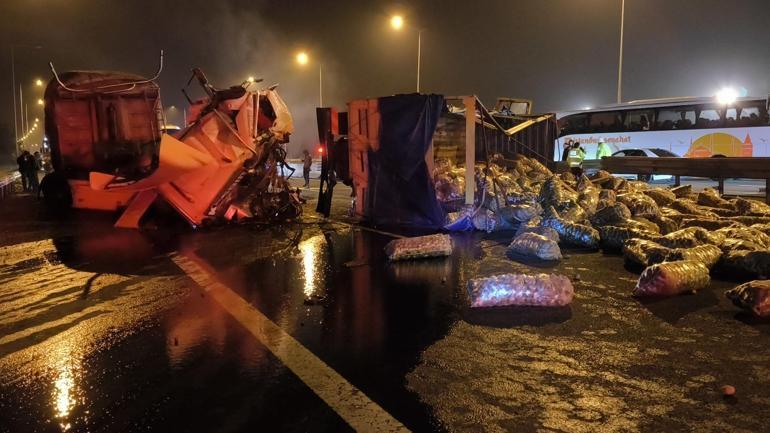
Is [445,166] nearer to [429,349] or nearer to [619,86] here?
[429,349]

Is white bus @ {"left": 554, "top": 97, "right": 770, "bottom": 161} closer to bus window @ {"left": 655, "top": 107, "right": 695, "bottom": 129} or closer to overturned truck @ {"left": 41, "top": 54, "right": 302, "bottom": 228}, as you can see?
bus window @ {"left": 655, "top": 107, "right": 695, "bottom": 129}

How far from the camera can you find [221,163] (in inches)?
350

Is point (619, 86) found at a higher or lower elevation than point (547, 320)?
higher

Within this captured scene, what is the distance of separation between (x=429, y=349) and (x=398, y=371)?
427 mm

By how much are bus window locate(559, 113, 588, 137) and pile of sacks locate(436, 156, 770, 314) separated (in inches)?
584

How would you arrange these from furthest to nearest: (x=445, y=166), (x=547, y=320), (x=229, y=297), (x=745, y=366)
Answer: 1. (x=445, y=166)
2. (x=229, y=297)
3. (x=547, y=320)
4. (x=745, y=366)

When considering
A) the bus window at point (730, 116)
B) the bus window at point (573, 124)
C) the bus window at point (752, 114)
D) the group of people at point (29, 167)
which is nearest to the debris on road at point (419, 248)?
the group of people at point (29, 167)

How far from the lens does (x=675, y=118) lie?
2161 centimetres

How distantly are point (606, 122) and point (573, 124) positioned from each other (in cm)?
162

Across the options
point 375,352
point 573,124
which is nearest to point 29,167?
point 375,352

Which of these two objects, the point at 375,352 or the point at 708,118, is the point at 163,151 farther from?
the point at 708,118

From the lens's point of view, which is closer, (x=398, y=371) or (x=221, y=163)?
(x=398, y=371)

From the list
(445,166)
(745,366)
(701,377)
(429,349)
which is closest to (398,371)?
(429,349)

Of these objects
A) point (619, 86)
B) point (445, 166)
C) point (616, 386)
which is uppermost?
point (619, 86)
